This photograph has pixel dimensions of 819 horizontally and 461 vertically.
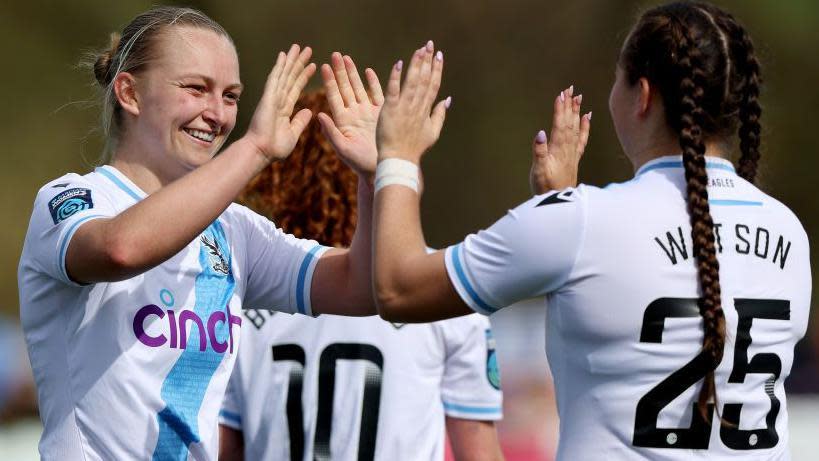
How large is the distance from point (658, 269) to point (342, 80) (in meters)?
1.04

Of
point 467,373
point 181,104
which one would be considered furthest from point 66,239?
point 467,373

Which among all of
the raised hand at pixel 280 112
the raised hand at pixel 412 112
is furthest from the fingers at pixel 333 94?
the raised hand at pixel 412 112

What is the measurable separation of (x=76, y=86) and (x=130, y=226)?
1102cm

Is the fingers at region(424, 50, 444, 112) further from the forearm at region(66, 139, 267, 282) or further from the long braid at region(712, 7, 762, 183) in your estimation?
the long braid at region(712, 7, 762, 183)

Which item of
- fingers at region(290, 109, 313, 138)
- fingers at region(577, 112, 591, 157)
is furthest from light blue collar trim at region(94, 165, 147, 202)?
fingers at region(577, 112, 591, 157)

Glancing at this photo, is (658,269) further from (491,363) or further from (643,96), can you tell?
(491,363)

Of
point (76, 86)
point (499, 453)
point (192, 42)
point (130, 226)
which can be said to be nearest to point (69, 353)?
point (130, 226)

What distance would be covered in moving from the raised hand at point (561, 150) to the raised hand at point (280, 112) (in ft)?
2.09

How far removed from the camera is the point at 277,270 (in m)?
3.41

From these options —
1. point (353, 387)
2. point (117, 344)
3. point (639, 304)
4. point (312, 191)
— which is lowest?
point (353, 387)

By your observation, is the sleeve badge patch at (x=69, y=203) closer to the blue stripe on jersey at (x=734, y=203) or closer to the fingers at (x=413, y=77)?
the fingers at (x=413, y=77)

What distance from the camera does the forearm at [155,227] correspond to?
2.76 meters

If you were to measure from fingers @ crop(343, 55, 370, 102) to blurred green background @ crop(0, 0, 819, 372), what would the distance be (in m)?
10.2

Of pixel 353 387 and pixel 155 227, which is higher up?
pixel 155 227
